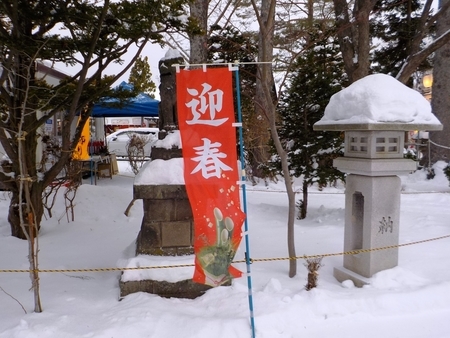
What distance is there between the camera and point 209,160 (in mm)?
3283

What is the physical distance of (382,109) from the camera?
3.95m

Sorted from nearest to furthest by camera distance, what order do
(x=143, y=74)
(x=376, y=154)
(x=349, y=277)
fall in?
(x=376, y=154)
(x=349, y=277)
(x=143, y=74)

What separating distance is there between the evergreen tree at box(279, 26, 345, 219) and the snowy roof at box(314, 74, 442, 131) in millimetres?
2820

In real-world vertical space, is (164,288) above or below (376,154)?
below

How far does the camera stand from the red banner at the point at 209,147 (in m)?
3.29

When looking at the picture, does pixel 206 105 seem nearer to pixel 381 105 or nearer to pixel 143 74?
pixel 381 105

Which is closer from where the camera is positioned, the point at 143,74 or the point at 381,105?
the point at 381,105

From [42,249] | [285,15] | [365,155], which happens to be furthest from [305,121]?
[285,15]

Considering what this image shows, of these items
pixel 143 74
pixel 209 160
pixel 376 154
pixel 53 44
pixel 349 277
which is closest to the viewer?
pixel 209 160

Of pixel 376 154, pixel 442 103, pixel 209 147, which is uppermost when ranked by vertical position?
pixel 442 103

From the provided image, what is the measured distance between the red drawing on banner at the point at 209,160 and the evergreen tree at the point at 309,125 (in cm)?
408

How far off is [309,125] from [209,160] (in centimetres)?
442

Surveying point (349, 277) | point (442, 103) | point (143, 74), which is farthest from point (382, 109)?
point (143, 74)

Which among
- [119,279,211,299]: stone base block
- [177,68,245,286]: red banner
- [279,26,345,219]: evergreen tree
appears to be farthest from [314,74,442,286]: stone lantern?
[279,26,345,219]: evergreen tree
